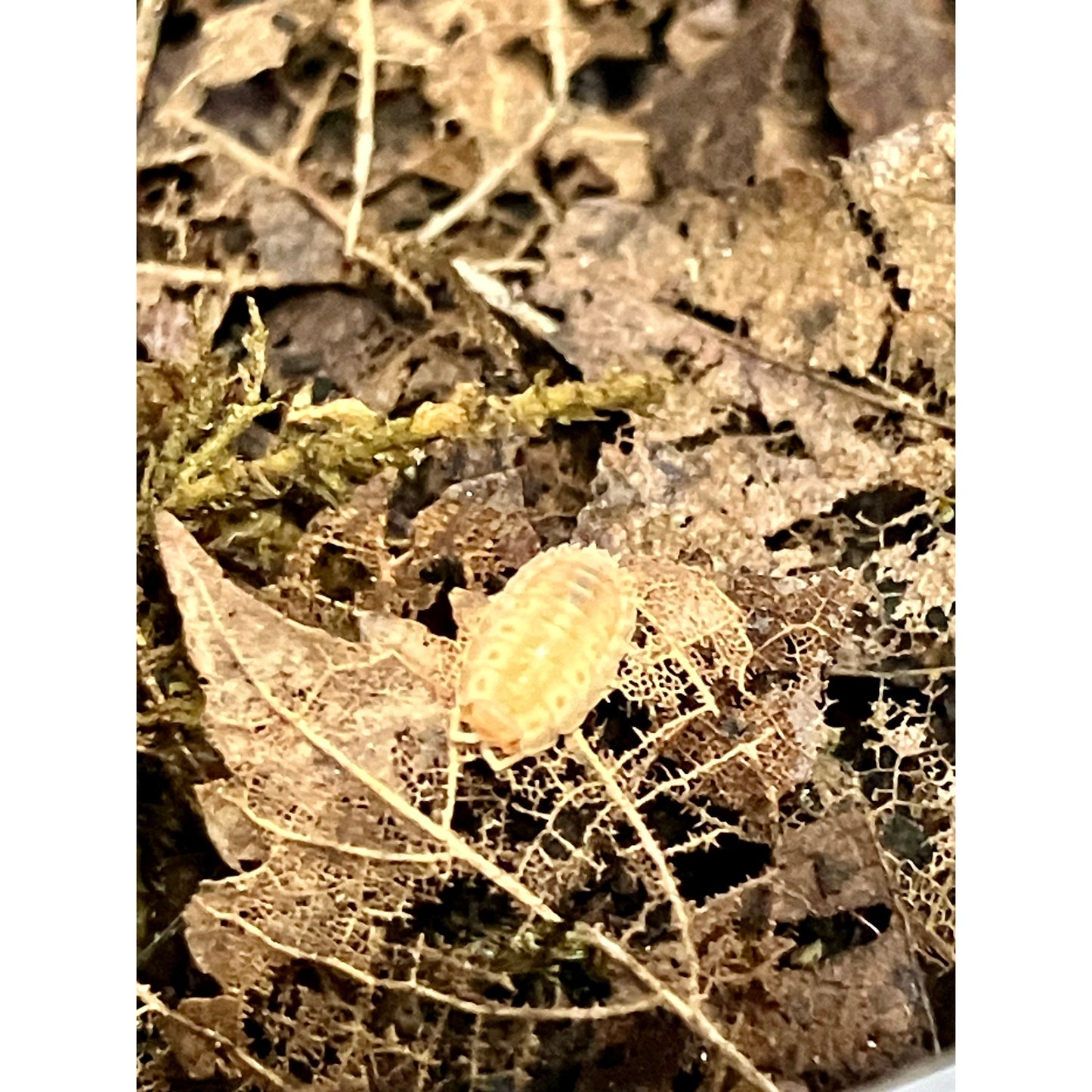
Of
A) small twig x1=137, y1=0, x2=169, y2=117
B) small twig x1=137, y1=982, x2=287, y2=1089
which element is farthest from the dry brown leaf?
small twig x1=137, y1=982, x2=287, y2=1089

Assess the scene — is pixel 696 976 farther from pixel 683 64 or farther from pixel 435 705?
pixel 683 64

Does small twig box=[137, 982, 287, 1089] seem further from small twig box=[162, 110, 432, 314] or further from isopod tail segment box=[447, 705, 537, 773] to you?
small twig box=[162, 110, 432, 314]

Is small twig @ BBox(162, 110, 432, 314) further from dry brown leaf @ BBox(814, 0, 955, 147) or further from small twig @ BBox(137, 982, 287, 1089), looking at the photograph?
small twig @ BBox(137, 982, 287, 1089)

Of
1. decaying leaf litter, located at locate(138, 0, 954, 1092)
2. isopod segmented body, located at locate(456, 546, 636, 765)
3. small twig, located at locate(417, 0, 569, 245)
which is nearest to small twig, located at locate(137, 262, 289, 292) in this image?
decaying leaf litter, located at locate(138, 0, 954, 1092)

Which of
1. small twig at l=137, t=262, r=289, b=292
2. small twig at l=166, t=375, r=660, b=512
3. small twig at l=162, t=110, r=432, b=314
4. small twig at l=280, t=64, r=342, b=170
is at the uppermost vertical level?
small twig at l=280, t=64, r=342, b=170

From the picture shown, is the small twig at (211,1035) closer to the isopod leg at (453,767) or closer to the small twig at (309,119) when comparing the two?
the isopod leg at (453,767)

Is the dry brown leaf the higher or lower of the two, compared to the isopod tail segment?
higher
